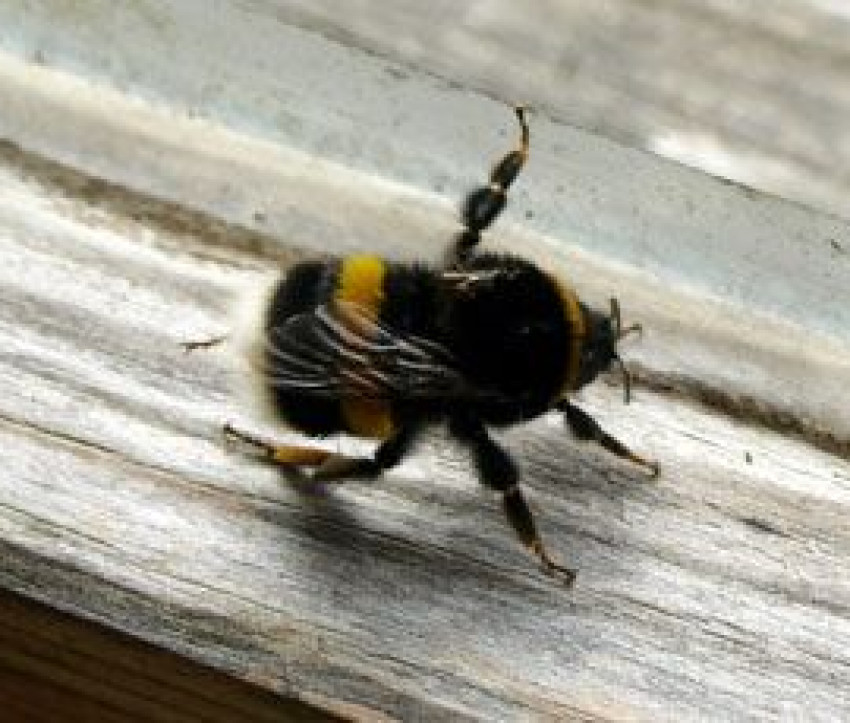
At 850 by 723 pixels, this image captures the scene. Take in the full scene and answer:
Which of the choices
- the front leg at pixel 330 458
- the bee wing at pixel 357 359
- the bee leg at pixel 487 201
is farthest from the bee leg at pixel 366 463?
the bee leg at pixel 487 201

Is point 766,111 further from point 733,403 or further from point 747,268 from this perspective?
point 733,403

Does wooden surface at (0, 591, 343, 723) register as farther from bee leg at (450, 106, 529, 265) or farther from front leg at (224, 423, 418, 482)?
bee leg at (450, 106, 529, 265)

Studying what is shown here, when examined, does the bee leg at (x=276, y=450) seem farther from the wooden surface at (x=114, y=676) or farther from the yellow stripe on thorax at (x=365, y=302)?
the wooden surface at (x=114, y=676)

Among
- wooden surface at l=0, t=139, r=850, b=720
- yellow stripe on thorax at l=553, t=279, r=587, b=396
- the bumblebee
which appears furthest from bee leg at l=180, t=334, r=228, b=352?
yellow stripe on thorax at l=553, t=279, r=587, b=396

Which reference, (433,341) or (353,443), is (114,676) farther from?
(433,341)

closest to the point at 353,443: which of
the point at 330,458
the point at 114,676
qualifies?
the point at 330,458

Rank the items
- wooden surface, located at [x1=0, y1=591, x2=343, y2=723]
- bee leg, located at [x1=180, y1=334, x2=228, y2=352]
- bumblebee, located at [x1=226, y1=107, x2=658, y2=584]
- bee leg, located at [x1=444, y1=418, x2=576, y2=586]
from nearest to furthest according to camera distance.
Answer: wooden surface, located at [x1=0, y1=591, x2=343, y2=723]
bee leg, located at [x1=444, y1=418, x2=576, y2=586]
bee leg, located at [x1=180, y1=334, x2=228, y2=352]
bumblebee, located at [x1=226, y1=107, x2=658, y2=584]
